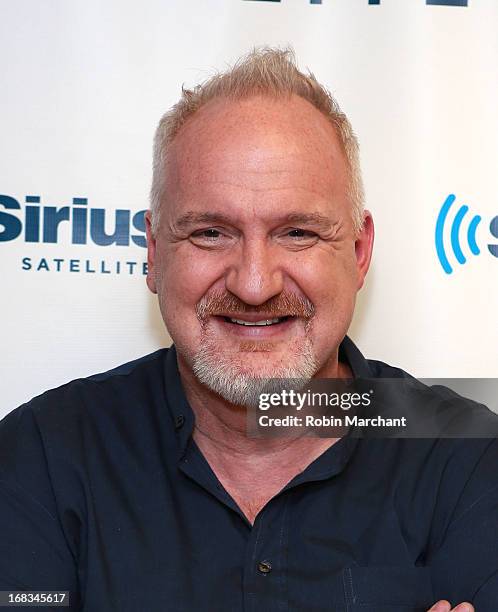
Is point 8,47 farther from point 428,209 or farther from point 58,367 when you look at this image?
point 428,209

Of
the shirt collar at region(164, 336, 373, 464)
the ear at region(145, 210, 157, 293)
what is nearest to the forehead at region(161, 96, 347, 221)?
the ear at region(145, 210, 157, 293)

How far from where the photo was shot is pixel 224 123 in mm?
1483

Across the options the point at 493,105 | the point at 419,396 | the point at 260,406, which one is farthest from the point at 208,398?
the point at 493,105

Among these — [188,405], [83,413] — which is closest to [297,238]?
[188,405]

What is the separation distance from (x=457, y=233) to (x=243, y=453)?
0.73 metres

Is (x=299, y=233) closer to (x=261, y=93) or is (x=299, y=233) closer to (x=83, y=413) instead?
(x=261, y=93)

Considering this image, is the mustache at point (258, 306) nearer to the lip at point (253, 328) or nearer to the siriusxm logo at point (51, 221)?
the lip at point (253, 328)

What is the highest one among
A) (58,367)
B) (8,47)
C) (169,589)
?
(8,47)

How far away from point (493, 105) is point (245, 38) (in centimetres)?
58

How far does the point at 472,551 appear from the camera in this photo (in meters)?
1.35

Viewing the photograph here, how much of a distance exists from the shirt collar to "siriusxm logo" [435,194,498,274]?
0.35 metres

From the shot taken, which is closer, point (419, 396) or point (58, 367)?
point (419, 396)

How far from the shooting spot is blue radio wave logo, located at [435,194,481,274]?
6.07 feet

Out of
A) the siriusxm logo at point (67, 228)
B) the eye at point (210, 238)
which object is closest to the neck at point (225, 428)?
the eye at point (210, 238)
